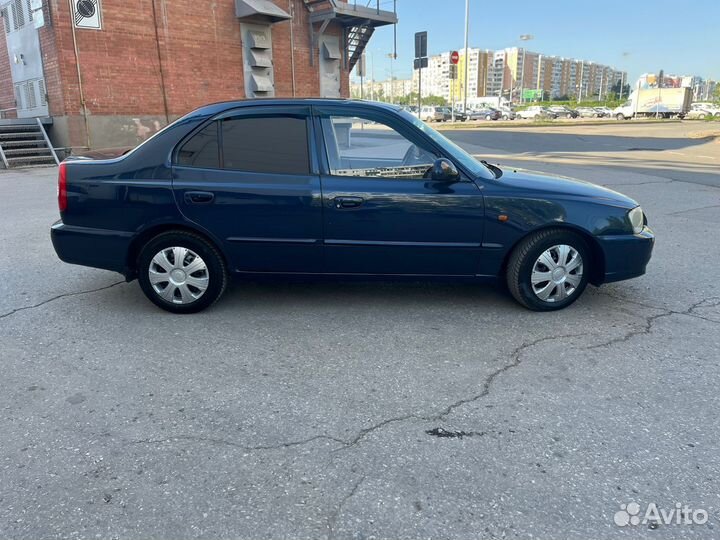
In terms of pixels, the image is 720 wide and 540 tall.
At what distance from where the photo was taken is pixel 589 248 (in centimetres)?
448

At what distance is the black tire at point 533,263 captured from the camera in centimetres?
438

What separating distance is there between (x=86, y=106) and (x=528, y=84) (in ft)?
486

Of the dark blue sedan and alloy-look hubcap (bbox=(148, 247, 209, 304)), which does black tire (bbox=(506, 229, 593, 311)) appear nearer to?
the dark blue sedan

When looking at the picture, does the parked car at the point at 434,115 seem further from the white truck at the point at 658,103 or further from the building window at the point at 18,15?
the building window at the point at 18,15

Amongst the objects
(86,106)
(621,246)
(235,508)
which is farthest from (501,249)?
(86,106)

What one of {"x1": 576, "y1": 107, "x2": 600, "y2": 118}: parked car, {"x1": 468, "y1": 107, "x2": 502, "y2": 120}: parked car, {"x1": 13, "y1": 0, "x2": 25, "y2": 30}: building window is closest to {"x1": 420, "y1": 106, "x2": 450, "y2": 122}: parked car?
{"x1": 468, "y1": 107, "x2": 502, "y2": 120}: parked car

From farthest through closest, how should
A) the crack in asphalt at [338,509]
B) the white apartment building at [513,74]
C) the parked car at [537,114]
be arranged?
the white apartment building at [513,74] < the parked car at [537,114] < the crack in asphalt at [338,509]

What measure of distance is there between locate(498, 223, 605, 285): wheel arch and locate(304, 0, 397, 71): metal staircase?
59.3ft

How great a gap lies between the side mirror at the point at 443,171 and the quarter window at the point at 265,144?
3.27ft

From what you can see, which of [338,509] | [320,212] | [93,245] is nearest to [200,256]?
[93,245]

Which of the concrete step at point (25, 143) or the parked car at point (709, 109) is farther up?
the parked car at point (709, 109)

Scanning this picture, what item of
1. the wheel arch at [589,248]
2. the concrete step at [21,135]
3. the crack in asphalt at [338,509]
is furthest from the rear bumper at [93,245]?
the concrete step at [21,135]

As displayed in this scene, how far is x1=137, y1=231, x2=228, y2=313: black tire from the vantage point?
4375 mm

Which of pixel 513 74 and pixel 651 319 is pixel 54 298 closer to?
pixel 651 319
